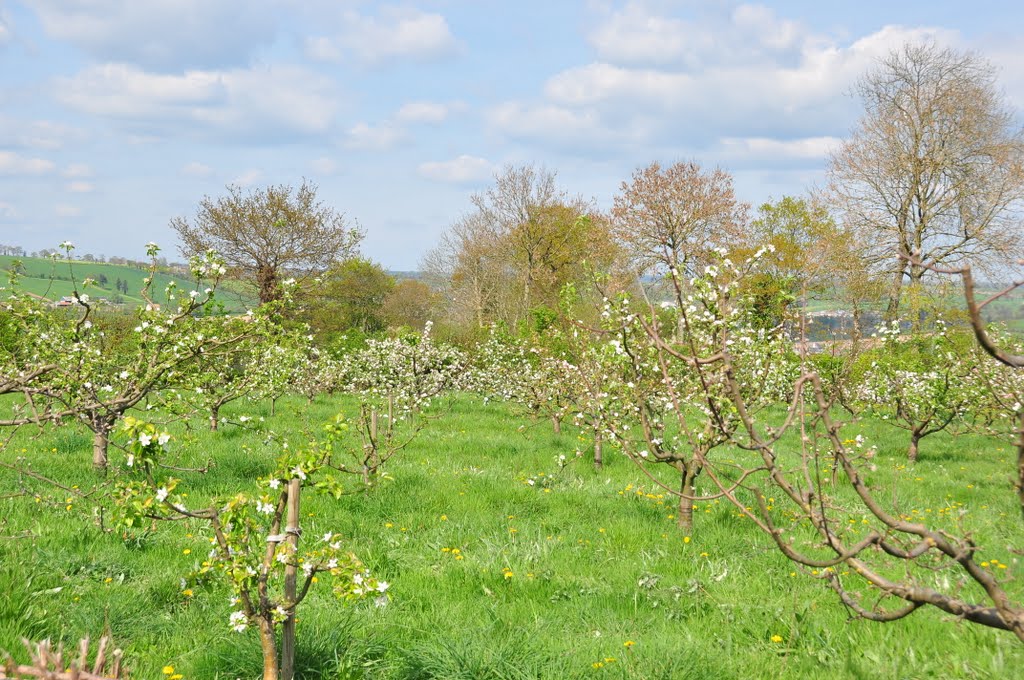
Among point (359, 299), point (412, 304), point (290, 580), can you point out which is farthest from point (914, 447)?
point (412, 304)

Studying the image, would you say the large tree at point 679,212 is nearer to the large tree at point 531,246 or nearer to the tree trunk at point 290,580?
the large tree at point 531,246

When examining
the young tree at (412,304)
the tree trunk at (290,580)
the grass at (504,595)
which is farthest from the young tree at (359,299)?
the tree trunk at (290,580)

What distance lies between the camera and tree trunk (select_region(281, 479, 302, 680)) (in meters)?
3.90

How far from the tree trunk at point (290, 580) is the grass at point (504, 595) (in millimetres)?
559

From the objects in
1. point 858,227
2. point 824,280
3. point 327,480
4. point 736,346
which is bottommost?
point 327,480

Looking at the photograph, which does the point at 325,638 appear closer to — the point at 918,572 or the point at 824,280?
the point at 918,572

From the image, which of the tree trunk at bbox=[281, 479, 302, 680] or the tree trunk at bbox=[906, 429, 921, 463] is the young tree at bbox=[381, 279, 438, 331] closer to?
the tree trunk at bbox=[906, 429, 921, 463]

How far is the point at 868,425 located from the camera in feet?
61.7

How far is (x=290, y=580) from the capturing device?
154 inches

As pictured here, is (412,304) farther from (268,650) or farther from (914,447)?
(268,650)

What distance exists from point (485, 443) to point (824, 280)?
18.5 m

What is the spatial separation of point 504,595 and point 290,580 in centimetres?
265

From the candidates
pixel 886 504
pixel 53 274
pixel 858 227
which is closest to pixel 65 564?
pixel 53 274

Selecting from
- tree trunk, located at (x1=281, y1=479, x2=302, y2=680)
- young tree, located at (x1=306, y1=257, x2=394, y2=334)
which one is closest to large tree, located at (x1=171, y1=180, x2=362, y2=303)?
young tree, located at (x1=306, y1=257, x2=394, y2=334)
